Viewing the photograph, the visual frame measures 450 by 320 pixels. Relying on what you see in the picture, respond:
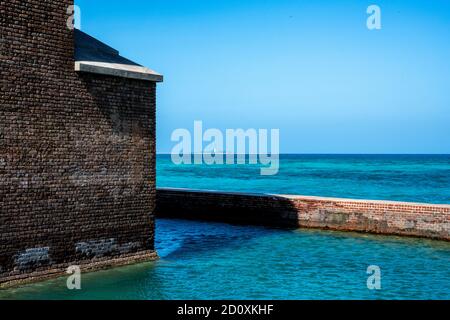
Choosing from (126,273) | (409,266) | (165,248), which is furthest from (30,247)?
(409,266)

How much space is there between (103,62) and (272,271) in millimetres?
5549

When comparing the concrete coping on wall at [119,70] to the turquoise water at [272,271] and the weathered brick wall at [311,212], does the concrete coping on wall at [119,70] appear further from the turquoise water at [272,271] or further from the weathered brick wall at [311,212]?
the weathered brick wall at [311,212]

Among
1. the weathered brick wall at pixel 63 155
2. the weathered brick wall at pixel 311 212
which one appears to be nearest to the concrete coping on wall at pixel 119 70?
the weathered brick wall at pixel 63 155

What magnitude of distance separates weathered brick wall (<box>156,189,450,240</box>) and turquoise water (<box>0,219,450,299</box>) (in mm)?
649

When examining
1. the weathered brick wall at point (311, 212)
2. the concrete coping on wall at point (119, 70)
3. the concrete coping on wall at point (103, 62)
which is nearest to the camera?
the concrete coping on wall at point (119, 70)

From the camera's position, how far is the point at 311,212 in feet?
64.3

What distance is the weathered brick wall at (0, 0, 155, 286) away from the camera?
1060cm

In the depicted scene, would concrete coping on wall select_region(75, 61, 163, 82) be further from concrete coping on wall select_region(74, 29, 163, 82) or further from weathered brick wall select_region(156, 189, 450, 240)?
weathered brick wall select_region(156, 189, 450, 240)

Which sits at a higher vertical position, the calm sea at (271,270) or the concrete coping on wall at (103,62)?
the concrete coping on wall at (103,62)

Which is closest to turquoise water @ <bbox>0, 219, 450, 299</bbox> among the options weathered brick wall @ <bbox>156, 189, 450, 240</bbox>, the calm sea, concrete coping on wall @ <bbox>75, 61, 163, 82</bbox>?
the calm sea

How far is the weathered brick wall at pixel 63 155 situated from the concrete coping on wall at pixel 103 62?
179 millimetres

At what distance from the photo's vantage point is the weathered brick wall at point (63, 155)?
10602 mm

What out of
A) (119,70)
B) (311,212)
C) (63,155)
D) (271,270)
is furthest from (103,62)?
(311,212)
